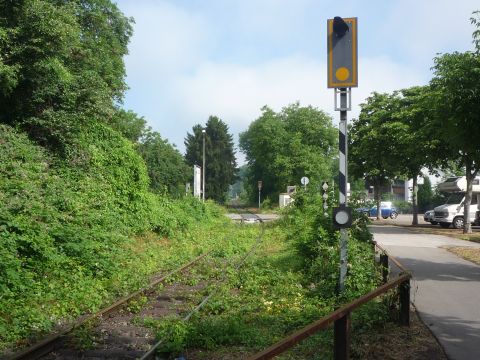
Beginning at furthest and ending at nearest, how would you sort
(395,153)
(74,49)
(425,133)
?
(395,153) → (425,133) → (74,49)

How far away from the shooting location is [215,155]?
9238 cm

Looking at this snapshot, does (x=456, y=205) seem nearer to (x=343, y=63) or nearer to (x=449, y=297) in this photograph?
(x=449, y=297)

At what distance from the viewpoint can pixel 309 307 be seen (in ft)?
26.0

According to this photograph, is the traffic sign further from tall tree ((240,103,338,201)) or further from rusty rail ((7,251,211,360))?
tall tree ((240,103,338,201))

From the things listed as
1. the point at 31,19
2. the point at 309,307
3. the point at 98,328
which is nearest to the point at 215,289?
the point at 309,307

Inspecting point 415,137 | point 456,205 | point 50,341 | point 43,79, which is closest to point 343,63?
point 50,341

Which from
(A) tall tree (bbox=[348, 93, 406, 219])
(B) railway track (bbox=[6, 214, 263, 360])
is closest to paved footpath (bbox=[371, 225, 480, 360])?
(B) railway track (bbox=[6, 214, 263, 360])

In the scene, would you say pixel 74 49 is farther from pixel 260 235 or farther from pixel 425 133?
pixel 425 133

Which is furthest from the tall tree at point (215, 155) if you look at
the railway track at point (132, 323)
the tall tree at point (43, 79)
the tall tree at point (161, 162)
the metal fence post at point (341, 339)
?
the metal fence post at point (341, 339)

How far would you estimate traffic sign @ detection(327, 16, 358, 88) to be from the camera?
802 centimetres

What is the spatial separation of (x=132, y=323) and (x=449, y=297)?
18.9 feet

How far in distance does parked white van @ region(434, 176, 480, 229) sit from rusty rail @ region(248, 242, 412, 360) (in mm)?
28036

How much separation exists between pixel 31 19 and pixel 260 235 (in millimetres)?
12894

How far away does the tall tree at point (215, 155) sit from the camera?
90.6 meters
